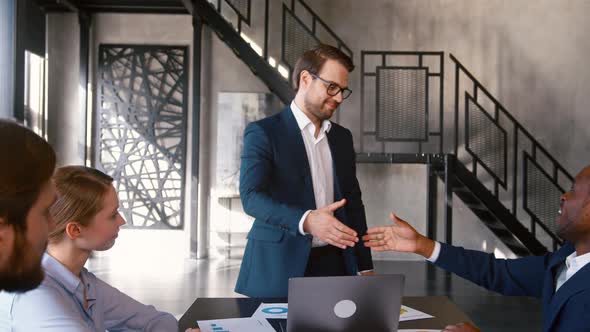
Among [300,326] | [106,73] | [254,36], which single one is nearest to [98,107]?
[106,73]

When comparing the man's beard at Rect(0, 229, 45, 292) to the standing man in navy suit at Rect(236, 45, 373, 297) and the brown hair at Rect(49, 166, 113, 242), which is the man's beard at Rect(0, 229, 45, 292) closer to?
the brown hair at Rect(49, 166, 113, 242)

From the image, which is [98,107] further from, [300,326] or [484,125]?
[300,326]

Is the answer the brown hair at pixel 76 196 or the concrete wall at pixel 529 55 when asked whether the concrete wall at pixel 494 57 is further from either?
the brown hair at pixel 76 196

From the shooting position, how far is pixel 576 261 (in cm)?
183

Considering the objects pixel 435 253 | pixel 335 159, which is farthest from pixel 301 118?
pixel 435 253

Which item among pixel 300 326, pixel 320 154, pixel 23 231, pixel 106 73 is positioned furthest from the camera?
pixel 106 73

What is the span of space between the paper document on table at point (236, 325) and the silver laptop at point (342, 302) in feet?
0.97

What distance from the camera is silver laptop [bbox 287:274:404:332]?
159 centimetres

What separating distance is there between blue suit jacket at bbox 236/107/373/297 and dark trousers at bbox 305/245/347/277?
0.04 metres

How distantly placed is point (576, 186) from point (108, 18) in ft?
24.3

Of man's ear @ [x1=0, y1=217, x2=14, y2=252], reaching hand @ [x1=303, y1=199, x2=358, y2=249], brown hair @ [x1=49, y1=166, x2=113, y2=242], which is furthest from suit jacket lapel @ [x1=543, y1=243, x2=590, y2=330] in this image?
man's ear @ [x1=0, y1=217, x2=14, y2=252]

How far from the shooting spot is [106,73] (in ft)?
26.4

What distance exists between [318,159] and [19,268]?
176cm

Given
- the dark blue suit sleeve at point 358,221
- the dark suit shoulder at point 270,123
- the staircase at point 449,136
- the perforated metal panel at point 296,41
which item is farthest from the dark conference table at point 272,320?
the perforated metal panel at point 296,41
